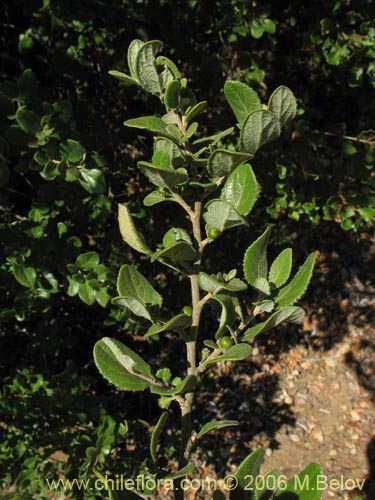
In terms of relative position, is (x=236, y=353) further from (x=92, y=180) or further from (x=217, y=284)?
(x=92, y=180)

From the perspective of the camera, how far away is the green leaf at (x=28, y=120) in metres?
1.47

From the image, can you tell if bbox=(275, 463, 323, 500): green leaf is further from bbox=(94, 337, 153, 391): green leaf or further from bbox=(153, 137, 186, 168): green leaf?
bbox=(153, 137, 186, 168): green leaf

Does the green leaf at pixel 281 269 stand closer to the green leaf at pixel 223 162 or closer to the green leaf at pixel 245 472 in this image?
the green leaf at pixel 223 162

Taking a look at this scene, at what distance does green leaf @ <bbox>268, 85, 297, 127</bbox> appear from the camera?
0.80 metres

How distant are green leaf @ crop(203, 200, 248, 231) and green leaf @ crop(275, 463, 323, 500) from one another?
1.29ft

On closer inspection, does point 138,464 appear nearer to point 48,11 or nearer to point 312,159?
point 312,159

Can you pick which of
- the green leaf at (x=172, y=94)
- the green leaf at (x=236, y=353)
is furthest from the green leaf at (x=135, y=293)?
the green leaf at (x=172, y=94)

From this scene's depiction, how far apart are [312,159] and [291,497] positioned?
5.67 feet

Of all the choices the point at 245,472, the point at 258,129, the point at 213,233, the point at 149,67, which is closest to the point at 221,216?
the point at 213,233

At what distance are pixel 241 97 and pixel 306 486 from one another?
624 millimetres

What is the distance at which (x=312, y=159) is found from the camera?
232cm

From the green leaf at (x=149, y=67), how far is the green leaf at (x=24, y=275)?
3.13ft

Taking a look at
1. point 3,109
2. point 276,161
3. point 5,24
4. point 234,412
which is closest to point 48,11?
point 5,24

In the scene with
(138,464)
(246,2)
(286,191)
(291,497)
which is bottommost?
(138,464)
